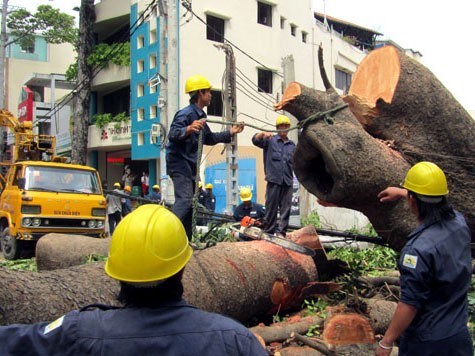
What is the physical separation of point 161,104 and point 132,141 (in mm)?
11437

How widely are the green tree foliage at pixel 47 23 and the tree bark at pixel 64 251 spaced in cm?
2621

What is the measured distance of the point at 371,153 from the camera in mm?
4059

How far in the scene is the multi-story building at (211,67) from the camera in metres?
20.3

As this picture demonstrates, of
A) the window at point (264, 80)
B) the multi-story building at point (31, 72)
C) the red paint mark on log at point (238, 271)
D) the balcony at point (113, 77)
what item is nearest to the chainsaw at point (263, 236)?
the red paint mark on log at point (238, 271)

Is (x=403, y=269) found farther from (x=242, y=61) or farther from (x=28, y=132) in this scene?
(x=242, y=61)

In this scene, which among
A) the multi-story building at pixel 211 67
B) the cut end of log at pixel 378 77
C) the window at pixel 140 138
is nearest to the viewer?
the cut end of log at pixel 378 77

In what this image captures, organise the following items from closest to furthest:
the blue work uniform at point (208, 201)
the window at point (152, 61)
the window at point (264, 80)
A: the blue work uniform at point (208, 201) < the window at point (152, 61) < the window at point (264, 80)

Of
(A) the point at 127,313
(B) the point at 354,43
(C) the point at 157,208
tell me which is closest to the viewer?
(A) the point at 127,313

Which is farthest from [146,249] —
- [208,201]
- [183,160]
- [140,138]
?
[140,138]

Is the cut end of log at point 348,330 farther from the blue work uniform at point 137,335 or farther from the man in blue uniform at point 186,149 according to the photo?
the blue work uniform at point 137,335

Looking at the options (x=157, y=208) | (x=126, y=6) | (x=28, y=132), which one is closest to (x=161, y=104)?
(x=28, y=132)

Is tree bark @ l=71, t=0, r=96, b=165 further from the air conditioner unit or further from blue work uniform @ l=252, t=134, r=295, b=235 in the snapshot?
blue work uniform @ l=252, t=134, r=295, b=235

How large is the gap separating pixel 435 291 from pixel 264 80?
856 inches

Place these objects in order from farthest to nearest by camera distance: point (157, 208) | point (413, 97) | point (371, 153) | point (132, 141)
Answer: point (132, 141), point (413, 97), point (371, 153), point (157, 208)
